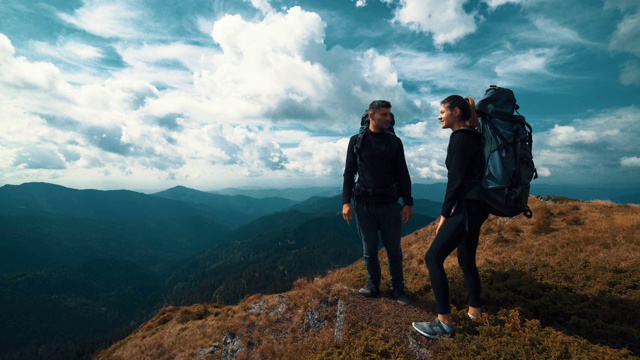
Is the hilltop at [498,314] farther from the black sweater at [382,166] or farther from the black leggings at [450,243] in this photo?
the black sweater at [382,166]

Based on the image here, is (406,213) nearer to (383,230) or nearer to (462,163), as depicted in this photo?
(383,230)

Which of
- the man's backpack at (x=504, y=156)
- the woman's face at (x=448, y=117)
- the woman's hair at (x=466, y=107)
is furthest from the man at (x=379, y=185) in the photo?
the man's backpack at (x=504, y=156)

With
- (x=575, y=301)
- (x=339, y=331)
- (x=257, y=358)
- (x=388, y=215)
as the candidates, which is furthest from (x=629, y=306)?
(x=257, y=358)

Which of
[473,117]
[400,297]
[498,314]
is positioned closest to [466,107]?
[473,117]

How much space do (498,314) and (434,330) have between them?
1.72m

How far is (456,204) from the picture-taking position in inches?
195

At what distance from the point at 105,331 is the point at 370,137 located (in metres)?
263

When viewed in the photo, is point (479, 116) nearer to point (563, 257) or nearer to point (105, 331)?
point (563, 257)

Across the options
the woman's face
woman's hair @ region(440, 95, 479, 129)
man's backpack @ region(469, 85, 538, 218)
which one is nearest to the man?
the woman's face

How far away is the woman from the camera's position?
15.8ft

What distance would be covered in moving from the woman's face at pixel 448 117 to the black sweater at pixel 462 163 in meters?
0.24

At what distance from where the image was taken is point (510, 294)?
714 centimetres

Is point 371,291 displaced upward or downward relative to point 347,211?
downward

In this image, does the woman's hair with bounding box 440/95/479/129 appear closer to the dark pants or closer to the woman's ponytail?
the woman's ponytail
